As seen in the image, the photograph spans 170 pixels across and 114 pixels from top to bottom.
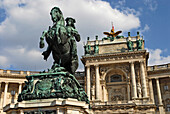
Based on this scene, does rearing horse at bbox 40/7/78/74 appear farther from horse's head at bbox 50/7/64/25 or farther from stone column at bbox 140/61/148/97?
stone column at bbox 140/61/148/97

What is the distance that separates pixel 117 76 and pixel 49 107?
134 ft

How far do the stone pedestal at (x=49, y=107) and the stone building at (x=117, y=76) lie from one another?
35287mm

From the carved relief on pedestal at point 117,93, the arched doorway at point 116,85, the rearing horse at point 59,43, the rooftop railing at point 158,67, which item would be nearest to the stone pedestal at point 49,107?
the rearing horse at point 59,43

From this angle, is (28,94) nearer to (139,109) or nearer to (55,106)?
(55,106)

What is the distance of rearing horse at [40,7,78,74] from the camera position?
305 inches

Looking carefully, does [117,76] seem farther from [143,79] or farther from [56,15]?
[56,15]

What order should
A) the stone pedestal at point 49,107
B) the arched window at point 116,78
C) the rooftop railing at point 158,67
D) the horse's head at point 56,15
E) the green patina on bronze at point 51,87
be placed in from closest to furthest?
the stone pedestal at point 49,107 → the green patina on bronze at point 51,87 → the horse's head at point 56,15 → the rooftop railing at point 158,67 → the arched window at point 116,78

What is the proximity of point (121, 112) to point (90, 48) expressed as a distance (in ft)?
52.7

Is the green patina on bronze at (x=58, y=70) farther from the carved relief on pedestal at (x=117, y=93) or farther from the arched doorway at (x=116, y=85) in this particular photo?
the carved relief on pedestal at (x=117, y=93)

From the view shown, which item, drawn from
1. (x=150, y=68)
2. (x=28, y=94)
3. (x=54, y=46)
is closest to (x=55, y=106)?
(x=28, y=94)

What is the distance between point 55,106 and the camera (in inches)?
241

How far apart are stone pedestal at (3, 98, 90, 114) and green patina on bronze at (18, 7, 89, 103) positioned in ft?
0.66

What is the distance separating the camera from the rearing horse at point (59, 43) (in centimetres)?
774

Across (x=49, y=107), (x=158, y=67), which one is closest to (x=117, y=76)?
(x=158, y=67)
